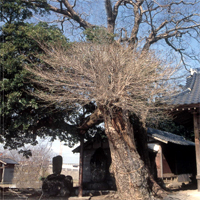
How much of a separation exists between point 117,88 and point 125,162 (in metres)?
2.62

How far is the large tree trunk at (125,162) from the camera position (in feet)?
25.7

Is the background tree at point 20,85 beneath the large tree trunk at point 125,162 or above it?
above

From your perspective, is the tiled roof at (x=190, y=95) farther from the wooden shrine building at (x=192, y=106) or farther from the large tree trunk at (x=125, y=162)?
the large tree trunk at (x=125, y=162)

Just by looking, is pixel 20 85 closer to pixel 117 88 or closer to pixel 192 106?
pixel 117 88

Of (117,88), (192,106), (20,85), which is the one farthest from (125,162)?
(20,85)

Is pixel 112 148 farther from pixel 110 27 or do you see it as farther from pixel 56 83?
pixel 110 27

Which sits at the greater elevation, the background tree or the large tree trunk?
the background tree

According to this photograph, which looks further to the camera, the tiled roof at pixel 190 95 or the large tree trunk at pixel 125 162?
the tiled roof at pixel 190 95

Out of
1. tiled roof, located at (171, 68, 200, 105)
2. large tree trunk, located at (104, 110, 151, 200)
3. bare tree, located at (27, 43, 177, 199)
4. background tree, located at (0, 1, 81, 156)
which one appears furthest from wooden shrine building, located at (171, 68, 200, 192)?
background tree, located at (0, 1, 81, 156)

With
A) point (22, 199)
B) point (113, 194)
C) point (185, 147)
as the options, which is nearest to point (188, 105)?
point (113, 194)

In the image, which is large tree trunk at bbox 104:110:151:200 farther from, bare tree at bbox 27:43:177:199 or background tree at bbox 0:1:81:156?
background tree at bbox 0:1:81:156

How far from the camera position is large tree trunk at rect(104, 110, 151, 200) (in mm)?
7840

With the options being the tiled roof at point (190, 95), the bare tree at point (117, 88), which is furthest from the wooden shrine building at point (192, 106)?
the bare tree at point (117, 88)

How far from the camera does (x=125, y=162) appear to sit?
8.00 meters
